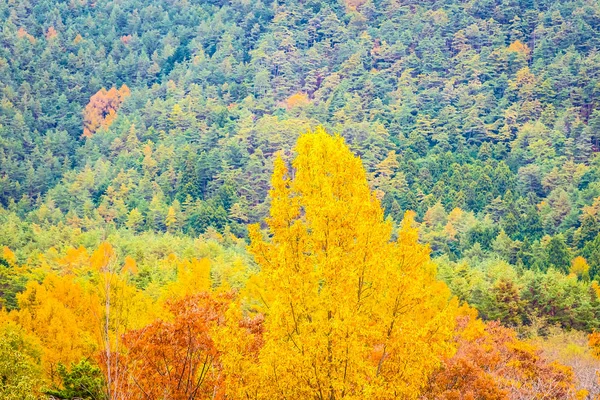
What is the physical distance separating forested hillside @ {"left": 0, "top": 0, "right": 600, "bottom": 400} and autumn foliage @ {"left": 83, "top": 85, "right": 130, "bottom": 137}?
0.82m

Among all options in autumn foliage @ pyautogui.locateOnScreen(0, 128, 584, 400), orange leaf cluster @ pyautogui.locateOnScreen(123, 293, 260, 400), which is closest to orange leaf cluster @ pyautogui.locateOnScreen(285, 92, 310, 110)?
orange leaf cluster @ pyautogui.locateOnScreen(123, 293, 260, 400)

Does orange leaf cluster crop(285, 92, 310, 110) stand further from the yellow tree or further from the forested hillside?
the yellow tree

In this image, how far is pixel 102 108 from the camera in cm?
18588

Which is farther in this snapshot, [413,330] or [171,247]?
[171,247]

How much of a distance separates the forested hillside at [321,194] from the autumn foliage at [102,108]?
0.82 metres

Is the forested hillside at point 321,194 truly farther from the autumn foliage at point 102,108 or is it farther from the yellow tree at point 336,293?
the autumn foliage at point 102,108

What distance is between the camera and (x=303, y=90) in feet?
560

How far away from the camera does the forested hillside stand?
1282cm

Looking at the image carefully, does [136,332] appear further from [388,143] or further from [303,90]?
[303,90]

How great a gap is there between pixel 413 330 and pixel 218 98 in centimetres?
16340

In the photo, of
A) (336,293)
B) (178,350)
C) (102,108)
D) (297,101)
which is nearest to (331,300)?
(336,293)

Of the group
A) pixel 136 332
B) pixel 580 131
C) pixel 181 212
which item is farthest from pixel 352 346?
pixel 580 131

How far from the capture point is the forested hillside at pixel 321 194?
12.8 meters

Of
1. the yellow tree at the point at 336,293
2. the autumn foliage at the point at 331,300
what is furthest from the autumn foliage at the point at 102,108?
the yellow tree at the point at 336,293
